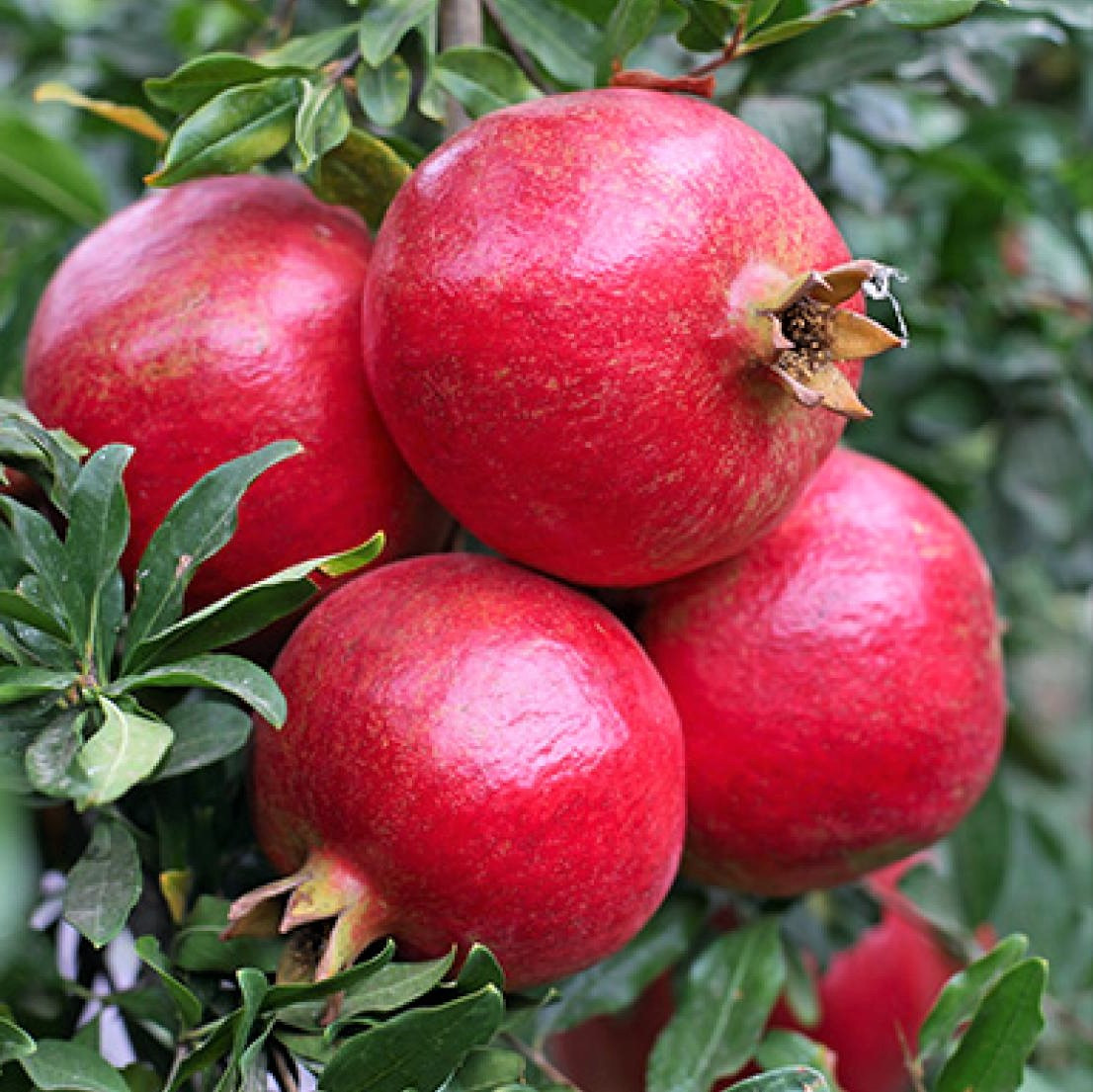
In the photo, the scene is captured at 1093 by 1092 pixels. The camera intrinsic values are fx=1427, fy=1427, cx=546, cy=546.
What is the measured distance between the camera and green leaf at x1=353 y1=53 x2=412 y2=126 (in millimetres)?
Result: 983

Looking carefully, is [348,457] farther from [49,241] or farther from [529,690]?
[49,241]

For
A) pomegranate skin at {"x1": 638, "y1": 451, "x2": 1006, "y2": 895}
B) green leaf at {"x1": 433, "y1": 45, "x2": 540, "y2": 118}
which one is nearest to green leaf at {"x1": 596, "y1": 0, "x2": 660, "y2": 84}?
green leaf at {"x1": 433, "y1": 45, "x2": 540, "y2": 118}

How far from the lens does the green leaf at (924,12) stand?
3.08 feet

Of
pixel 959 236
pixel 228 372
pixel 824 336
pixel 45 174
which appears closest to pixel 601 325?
pixel 824 336

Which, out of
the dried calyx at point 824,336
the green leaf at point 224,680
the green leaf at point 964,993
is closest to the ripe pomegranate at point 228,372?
the green leaf at point 224,680

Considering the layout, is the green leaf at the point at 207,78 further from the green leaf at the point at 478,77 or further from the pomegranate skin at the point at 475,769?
the pomegranate skin at the point at 475,769

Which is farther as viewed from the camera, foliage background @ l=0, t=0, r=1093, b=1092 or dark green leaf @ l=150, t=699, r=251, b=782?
foliage background @ l=0, t=0, r=1093, b=1092

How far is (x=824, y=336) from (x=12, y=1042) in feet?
1.90

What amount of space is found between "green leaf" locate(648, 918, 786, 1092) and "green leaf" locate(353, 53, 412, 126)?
0.65 m

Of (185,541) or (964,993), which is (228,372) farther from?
(964,993)

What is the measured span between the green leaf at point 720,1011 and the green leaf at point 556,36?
2.13 ft

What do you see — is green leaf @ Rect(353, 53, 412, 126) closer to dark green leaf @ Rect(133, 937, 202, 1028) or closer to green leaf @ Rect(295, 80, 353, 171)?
green leaf @ Rect(295, 80, 353, 171)

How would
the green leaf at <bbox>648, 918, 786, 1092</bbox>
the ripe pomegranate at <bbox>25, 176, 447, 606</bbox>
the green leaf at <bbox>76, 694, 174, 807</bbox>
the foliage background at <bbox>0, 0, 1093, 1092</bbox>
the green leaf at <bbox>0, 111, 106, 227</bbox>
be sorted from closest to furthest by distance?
the green leaf at <bbox>76, 694, 174, 807</bbox>
the ripe pomegranate at <bbox>25, 176, 447, 606</bbox>
the green leaf at <bbox>648, 918, 786, 1092</bbox>
the foliage background at <bbox>0, 0, 1093, 1092</bbox>
the green leaf at <bbox>0, 111, 106, 227</bbox>

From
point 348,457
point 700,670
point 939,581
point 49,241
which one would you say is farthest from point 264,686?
Answer: point 49,241
